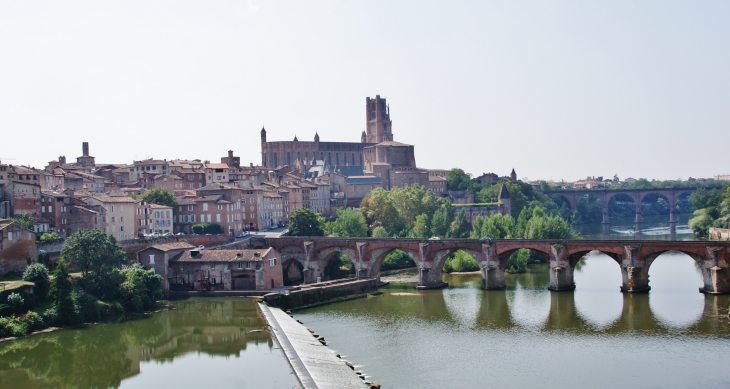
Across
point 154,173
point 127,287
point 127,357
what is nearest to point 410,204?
point 154,173

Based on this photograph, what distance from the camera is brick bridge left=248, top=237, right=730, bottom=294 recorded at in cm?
4881

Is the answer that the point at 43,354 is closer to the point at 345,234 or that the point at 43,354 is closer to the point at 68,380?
the point at 68,380

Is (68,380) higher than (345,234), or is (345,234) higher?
(345,234)

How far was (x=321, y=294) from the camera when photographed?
4925cm

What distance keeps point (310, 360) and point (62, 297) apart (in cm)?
1506

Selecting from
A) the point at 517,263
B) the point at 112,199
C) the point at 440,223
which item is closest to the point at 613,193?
the point at 440,223

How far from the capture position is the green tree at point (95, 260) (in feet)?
145

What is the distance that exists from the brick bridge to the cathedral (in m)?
47.1

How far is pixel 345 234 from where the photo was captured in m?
72.1

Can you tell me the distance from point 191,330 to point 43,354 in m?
7.53

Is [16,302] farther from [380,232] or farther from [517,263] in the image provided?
[380,232]

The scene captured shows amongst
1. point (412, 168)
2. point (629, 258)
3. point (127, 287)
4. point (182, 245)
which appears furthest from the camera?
point (412, 168)

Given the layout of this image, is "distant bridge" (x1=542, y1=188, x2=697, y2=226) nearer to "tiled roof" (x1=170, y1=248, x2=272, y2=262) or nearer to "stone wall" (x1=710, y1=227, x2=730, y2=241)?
"stone wall" (x1=710, y1=227, x2=730, y2=241)

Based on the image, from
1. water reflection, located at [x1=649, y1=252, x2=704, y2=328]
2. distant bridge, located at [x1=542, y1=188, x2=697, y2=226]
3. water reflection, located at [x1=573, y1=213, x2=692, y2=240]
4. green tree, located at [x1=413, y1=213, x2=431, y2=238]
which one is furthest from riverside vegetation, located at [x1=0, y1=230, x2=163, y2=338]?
distant bridge, located at [x1=542, y1=188, x2=697, y2=226]
